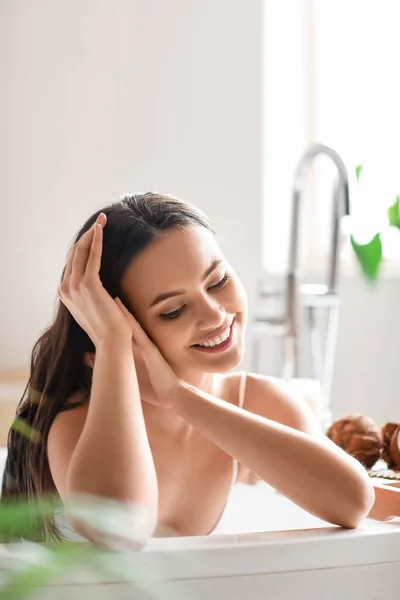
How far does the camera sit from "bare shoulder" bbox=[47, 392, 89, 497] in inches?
41.2

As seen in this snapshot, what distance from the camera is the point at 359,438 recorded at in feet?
4.57

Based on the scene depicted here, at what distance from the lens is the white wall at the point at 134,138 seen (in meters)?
2.58

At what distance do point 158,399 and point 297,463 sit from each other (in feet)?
0.62

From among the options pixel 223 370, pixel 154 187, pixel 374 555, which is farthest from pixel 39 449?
pixel 154 187

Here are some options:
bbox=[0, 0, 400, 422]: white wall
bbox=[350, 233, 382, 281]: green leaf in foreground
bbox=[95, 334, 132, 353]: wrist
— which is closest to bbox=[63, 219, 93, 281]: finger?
bbox=[95, 334, 132, 353]: wrist

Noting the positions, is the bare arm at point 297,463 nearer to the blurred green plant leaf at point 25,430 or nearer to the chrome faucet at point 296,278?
the blurred green plant leaf at point 25,430

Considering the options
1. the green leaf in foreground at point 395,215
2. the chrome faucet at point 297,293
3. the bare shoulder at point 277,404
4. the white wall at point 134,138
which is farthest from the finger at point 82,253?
the white wall at point 134,138

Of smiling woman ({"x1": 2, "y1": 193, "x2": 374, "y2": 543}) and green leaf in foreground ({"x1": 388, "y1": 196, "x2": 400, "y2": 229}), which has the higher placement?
green leaf in foreground ({"x1": 388, "y1": 196, "x2": 400, "y2": 229})

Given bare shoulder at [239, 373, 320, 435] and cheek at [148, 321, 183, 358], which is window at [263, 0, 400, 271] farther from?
cheek at [148, 321, 183, 358]

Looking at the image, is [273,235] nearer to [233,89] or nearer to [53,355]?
[233,89]

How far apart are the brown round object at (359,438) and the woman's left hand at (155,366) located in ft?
1.40

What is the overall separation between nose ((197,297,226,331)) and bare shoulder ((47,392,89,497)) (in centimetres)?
20

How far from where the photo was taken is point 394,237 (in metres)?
2.66

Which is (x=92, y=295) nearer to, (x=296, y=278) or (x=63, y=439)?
(x=63, y=439)
